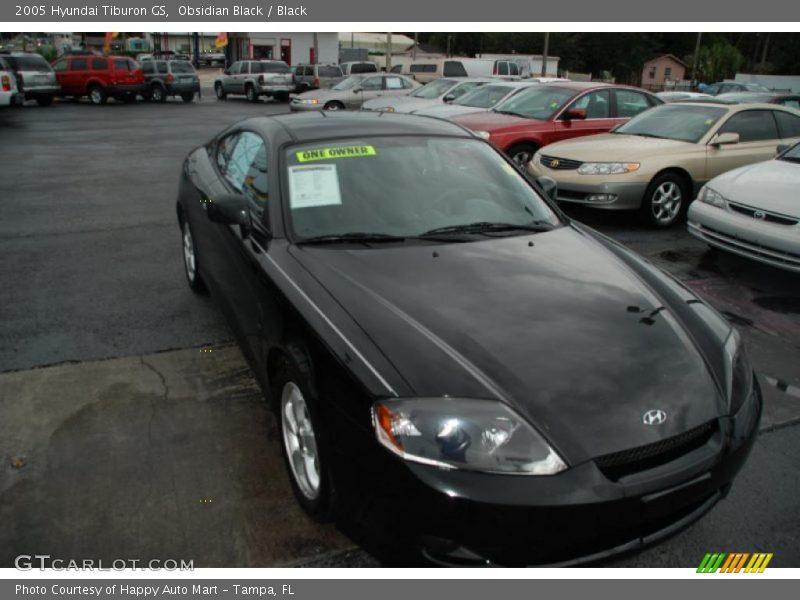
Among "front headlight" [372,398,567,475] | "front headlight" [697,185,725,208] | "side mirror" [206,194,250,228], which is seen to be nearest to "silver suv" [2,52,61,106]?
"front headlight" [697,185,725,208]

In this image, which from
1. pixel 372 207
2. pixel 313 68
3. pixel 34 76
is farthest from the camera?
pixel 313 68

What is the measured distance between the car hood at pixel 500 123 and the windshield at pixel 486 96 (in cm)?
195

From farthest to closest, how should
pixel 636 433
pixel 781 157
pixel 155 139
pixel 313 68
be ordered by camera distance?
pixel 313 68, pixel 155 139, pixel 781 157, pixel 636 433

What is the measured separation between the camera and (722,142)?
772 centimetres

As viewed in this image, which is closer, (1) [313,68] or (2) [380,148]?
(2) [380,148]

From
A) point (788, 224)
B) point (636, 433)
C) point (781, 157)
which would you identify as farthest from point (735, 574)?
point (781, 157)

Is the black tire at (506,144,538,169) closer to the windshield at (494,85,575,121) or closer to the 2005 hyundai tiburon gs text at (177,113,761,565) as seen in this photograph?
the windshield at (494,85,575,121)

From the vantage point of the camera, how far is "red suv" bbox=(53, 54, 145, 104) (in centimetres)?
2541

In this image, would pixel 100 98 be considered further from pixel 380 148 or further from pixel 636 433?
pixel 636 433

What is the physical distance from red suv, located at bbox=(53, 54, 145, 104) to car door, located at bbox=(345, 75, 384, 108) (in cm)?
1082

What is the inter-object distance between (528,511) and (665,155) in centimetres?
658

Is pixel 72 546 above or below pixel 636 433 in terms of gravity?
below

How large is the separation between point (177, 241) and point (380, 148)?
389 cm

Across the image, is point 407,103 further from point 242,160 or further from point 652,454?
point 652,454
